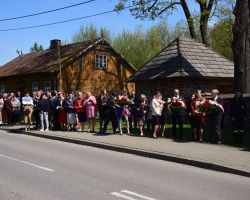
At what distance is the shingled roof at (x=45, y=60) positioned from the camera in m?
34.8

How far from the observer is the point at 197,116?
555 inches

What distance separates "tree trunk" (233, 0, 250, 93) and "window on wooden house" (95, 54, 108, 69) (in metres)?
20.8

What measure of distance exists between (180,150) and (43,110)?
853cm

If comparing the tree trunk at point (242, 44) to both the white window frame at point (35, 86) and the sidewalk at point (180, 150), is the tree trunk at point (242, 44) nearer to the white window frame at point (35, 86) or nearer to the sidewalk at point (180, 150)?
the sidewalk at point (180, 150)

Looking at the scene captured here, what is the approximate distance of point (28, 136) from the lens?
59.7 feet

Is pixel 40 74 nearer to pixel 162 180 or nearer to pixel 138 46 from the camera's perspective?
pixel 138 46

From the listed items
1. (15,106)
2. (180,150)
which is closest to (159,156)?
(180,150)

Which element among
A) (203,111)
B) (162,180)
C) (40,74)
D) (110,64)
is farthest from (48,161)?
(110,64)

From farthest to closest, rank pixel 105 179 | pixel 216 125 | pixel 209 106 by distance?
pixel 209 106 → pixel 216 125 → pixel 105 179

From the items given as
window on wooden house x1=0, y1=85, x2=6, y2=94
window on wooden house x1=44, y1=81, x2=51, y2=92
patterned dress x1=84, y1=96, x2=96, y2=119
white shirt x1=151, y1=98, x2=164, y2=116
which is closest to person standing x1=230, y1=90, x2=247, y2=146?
white shirt x1=151, y1=98, x2=164, y2=116

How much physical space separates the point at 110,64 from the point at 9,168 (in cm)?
2833

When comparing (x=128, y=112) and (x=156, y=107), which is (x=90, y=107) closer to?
(x=128, y=112)

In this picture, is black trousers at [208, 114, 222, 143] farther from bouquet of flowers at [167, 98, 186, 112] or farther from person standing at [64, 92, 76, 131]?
person standing at [64, 92, 76, 131]

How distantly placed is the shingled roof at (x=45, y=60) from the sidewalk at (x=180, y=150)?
61.6 feet
